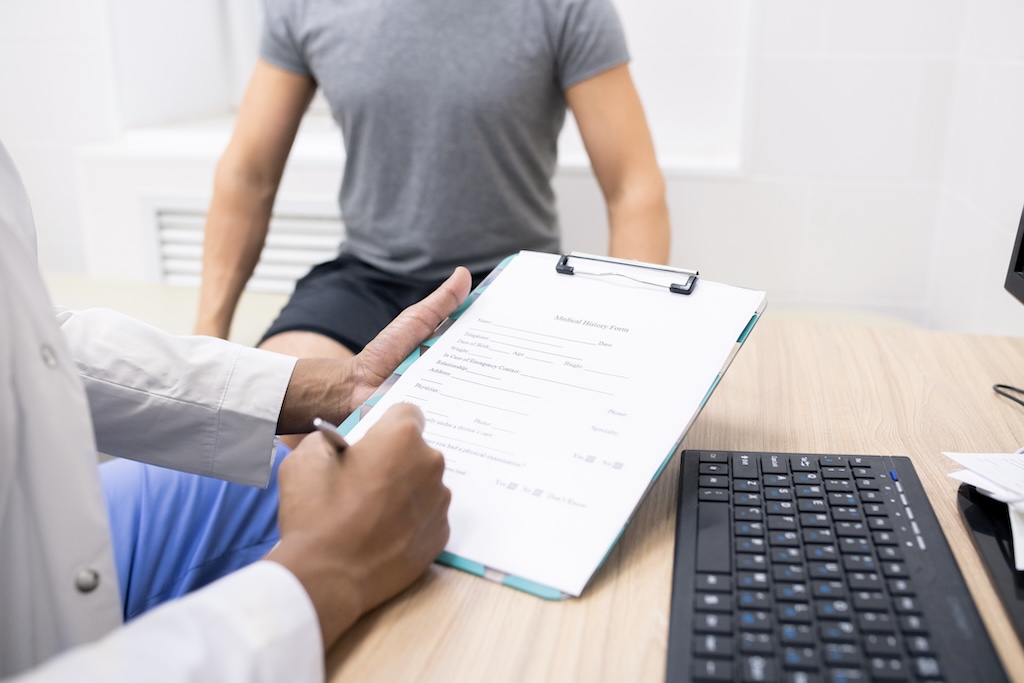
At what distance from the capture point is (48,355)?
55cm

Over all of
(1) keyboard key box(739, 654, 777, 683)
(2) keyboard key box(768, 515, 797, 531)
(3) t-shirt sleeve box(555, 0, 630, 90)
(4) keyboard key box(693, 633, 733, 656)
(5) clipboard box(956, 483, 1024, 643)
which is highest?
(3) t-shirt sleeve box(555, 0, 630, 90)

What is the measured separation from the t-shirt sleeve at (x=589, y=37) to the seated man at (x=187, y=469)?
747mm

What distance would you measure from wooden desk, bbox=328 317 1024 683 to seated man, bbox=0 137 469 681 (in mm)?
39

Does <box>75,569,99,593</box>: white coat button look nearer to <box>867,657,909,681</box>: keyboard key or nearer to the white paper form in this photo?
the white paper form

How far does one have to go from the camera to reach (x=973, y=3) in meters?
1.51

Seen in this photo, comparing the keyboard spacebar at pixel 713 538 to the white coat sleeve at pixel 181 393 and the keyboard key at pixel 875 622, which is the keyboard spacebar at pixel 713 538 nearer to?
the keyboard key at pixel 875 622

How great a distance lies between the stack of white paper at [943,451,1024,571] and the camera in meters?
0.56

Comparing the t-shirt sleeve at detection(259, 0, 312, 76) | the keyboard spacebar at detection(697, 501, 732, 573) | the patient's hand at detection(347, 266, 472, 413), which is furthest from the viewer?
the t-shirt sleeve at detection(259, 0, 312, 76)

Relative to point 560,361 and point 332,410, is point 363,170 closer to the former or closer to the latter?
point 332,410

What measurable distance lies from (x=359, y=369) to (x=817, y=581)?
17.4 inches

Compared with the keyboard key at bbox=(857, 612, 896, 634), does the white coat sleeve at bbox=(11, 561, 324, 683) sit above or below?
above

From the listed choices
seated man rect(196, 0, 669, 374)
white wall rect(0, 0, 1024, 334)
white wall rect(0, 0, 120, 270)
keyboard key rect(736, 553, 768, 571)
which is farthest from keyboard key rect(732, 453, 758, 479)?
white wall rect(0, 0, 120, 270)

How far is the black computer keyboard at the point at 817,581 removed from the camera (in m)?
0.45

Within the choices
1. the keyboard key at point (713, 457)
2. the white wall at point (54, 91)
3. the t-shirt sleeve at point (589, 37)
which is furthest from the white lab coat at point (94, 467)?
the white wall at point (54, 91)
